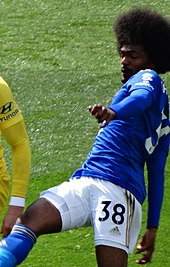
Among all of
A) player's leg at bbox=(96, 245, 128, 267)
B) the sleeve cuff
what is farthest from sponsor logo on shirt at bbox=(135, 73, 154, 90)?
the sleeve cuff

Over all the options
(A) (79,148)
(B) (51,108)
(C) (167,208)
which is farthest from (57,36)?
(C) (167,208)

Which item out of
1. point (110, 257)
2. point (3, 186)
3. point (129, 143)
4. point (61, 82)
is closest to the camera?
point (110, 257)

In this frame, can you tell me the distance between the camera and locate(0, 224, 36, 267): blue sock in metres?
4.53

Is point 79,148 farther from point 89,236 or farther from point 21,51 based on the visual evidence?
point 21,51

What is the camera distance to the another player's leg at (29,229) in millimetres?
4559

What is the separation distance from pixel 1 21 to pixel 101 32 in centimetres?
117

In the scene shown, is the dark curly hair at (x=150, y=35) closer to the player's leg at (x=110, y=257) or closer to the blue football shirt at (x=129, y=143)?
the blue football shirt at (x=129, y=143)

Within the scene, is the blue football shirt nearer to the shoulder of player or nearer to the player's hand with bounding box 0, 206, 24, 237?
the shoulder of player

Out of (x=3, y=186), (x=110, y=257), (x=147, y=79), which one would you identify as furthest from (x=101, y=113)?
(x=3, y=186)

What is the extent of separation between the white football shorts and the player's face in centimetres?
61

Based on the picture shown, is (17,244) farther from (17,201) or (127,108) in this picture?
(127,108)

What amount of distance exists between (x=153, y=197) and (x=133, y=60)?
72 cm

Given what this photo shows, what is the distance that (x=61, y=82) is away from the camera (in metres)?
9.82

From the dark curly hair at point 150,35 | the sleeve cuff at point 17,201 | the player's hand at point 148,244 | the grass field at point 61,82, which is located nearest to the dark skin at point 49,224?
the player's hand at point 148,244
